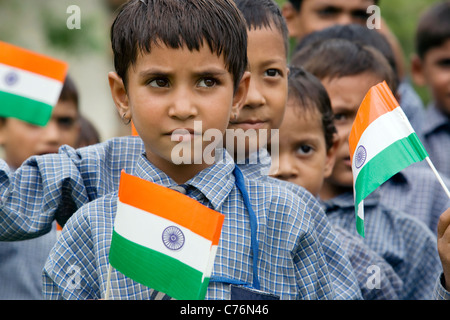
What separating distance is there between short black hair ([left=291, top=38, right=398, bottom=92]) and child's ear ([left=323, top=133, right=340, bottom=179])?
407mm

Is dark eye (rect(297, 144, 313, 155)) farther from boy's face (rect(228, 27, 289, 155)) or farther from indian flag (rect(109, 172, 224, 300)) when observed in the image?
indian flag (rect(109, 172, 224, 300))

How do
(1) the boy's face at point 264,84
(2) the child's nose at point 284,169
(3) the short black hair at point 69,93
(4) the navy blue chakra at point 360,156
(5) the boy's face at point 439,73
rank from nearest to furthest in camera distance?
(4) the navy blue chakra at point 360,156
(1) the boy's face at point 264,84
(2) the child's nose at point 284,169
(3) the short black hair at point 69,93
(5) the boy's face at point 439,73

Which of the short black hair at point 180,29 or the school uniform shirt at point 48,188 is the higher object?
the short black hair at point 180,29

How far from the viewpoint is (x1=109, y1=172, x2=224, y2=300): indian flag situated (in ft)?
7.66

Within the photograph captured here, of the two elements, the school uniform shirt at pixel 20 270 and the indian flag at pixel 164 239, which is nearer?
the indian flag at pixel 164 239

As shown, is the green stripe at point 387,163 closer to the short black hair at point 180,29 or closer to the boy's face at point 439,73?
the short black hair at point 180,29

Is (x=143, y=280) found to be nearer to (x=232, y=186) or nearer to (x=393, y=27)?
(x=232, y=186)

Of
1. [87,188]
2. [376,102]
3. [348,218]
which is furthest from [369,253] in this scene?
[87,188]

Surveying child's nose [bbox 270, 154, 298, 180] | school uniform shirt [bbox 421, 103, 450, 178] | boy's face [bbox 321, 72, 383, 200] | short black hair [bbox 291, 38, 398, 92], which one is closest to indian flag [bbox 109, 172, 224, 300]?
child's nose [bbox 270, 154, 298, 180]

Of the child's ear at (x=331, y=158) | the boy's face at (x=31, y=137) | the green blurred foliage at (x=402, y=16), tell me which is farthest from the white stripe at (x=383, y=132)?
the green blurred foliage at (x=402, y=16)

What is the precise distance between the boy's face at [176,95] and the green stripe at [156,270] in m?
0.37

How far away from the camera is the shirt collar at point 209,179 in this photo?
268 cm

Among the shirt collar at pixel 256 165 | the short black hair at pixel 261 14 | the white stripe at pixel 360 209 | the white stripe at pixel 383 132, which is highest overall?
the short black hair at pixel 261 14

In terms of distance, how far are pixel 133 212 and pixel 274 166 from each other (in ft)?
4.32
